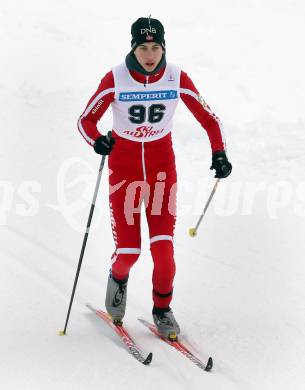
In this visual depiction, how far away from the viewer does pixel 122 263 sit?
4988 mm

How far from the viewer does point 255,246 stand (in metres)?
7.73

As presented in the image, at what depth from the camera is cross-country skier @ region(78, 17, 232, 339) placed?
471 centimetres

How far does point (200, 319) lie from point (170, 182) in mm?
Result: 1395

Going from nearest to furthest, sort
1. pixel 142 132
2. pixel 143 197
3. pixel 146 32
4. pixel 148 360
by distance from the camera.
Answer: pixel 148 360
pixel 146 32
pixel 142 132
pixel 143 197

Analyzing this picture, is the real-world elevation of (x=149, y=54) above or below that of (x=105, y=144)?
above

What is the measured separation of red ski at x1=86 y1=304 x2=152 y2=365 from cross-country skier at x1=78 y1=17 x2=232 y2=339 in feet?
1.01

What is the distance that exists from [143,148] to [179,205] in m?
4.45

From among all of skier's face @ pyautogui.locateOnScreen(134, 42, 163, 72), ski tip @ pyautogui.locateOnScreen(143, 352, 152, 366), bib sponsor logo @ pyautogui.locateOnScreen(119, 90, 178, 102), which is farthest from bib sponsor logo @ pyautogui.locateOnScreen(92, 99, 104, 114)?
ski tip @ pyautogui.locateOnScreen(143, 352, 152, 366)

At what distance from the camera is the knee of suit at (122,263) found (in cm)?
495

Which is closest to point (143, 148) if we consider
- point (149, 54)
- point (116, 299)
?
point (149, 54)

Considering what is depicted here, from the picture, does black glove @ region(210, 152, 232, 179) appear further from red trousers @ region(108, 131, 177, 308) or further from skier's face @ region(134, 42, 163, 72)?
skier's face @ region(134, 42, 163, 72)

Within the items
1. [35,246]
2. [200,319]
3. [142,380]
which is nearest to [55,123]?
[35,246]

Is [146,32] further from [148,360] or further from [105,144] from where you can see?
[148,360]

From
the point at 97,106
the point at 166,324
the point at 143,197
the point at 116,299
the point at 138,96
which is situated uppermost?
the point at 138,96
